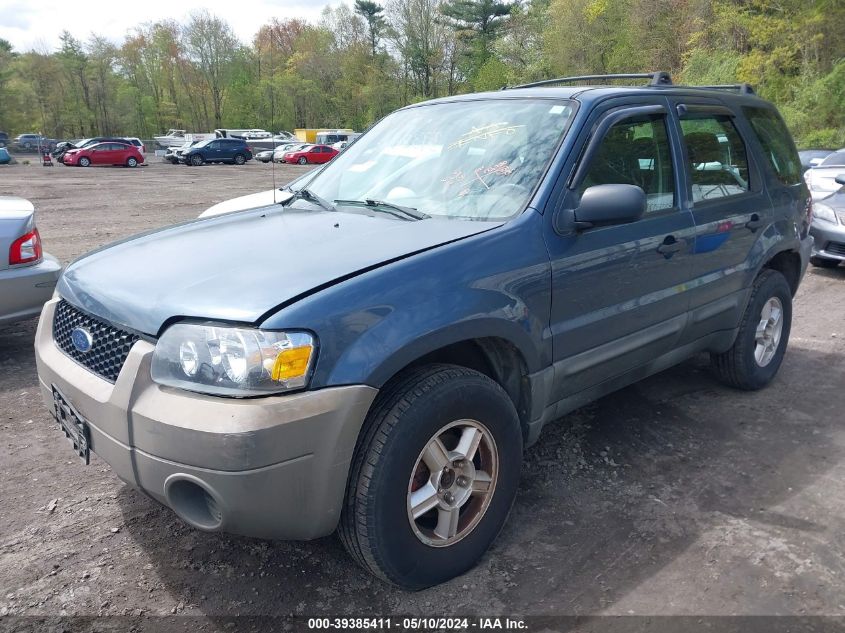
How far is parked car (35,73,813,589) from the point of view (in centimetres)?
223

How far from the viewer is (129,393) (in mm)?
2340

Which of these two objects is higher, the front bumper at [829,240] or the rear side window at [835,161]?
the rear side window at [835,161]

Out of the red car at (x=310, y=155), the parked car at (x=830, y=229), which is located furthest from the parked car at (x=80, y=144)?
the parked car at (x=830, y=229)

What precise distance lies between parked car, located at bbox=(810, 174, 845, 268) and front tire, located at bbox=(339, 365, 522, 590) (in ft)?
23.5

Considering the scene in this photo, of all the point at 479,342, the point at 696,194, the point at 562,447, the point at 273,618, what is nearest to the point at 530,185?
the point at 479,342

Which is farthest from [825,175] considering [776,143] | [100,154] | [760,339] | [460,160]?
[100,154]

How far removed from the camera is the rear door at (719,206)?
12.4 feet

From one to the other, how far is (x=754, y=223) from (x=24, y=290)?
4.80 m

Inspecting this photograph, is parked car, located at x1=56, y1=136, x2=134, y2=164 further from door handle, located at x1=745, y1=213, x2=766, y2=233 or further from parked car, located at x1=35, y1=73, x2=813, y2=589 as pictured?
door handle, located at x1=745, y1=213, x2=766, y2=233

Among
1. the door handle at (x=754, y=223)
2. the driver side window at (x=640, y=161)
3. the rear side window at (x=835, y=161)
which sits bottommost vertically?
the rear side window at (x=835, y=161)

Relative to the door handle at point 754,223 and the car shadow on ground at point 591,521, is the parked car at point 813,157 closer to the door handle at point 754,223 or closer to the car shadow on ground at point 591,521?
the door handle at point 754,223

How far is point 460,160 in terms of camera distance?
10.9 feet

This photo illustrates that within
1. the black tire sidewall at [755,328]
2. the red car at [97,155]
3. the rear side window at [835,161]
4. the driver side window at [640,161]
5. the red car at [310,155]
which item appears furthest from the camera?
the red car at [310,155]

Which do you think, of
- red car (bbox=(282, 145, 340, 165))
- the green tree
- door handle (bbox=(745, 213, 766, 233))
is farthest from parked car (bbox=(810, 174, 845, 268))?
the green tree
